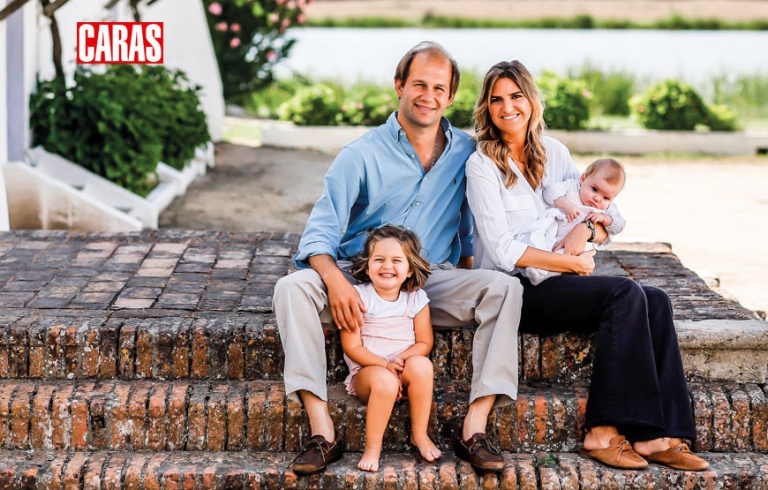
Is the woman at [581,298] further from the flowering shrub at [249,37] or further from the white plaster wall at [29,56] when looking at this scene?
the flowering shrub at [249,37]

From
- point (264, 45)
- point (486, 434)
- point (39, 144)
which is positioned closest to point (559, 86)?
point (264, 45)

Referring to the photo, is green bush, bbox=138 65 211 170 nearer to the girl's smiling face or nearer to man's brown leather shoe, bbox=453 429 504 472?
the girl's smiling face

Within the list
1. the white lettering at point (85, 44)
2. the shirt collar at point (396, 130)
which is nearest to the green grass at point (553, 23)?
the white lettering at point (85, 44)

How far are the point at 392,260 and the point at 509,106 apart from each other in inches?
27.2

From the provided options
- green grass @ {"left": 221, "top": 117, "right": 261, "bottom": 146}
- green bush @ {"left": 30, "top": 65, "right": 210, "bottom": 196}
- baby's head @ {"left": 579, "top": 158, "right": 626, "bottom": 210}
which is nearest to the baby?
baby's head @ {"left": 579, "top": 158, "right": 626, "bottom": 210}

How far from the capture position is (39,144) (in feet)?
21.2

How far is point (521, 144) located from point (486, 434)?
40.5 inches

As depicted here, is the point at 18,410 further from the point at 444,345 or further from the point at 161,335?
the point at 444,345

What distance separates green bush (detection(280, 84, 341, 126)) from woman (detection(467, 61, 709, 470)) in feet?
25.2

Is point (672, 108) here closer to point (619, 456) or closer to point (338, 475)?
point (619, 456)

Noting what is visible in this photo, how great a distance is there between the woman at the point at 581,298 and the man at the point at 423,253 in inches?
5.4

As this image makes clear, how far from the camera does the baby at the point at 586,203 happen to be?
3752mm

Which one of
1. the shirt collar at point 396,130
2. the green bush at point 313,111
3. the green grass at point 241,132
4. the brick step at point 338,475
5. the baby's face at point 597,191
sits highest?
the shirt collar at point 396,130

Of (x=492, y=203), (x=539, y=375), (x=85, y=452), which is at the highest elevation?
(x=492, y=203)
